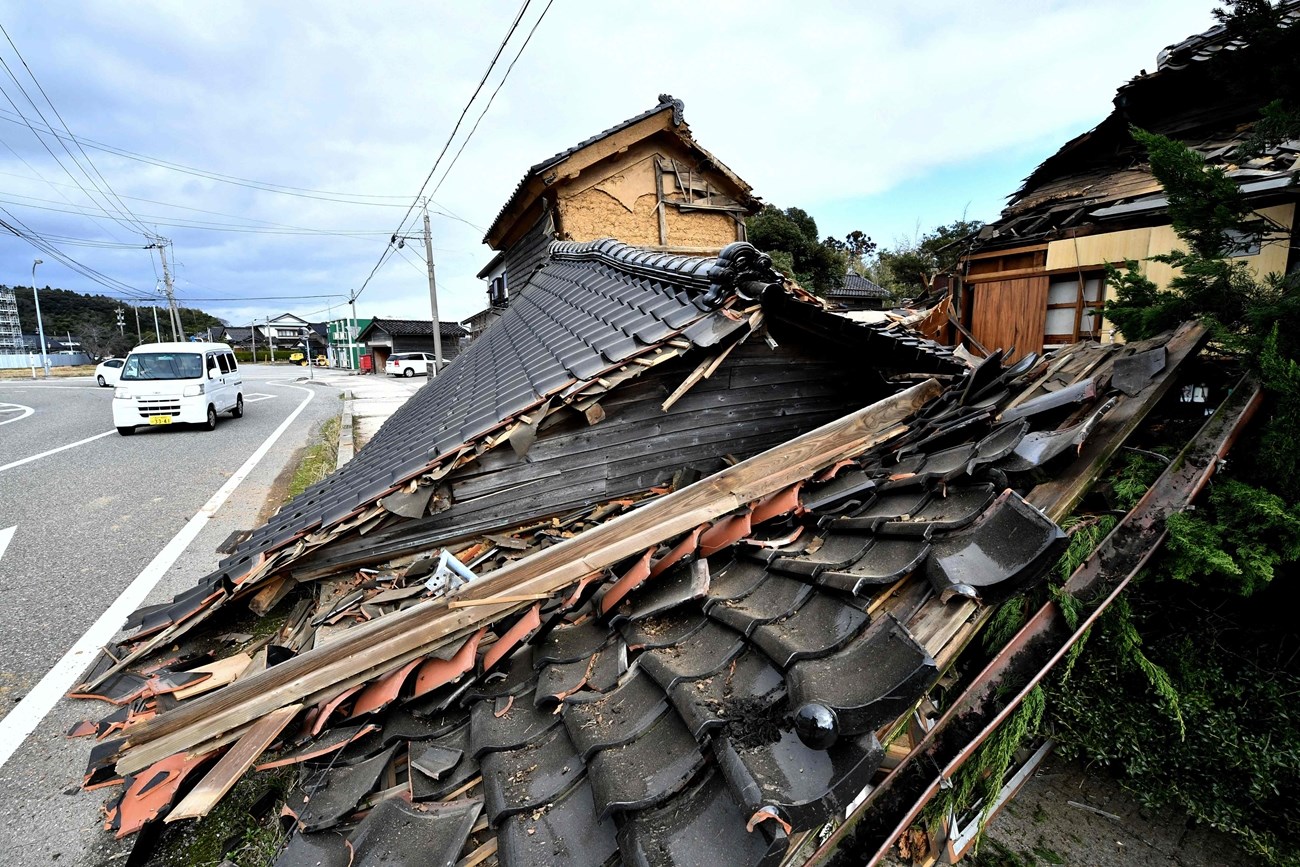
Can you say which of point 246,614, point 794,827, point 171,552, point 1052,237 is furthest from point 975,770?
point 1052,237

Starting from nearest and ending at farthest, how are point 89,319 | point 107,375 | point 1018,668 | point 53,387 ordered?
point 1018,668 → point 53,387 → point 107,375 → point 89,319

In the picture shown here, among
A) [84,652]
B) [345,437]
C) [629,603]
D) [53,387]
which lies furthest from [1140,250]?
[53,387]

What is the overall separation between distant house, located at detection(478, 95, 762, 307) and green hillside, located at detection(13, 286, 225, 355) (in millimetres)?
75207

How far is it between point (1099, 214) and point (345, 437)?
51.7 feet

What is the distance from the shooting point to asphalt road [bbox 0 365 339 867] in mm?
3379

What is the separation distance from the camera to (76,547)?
7.06m

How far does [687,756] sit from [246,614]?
11.0ft

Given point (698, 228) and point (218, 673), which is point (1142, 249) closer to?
point (698, 228)

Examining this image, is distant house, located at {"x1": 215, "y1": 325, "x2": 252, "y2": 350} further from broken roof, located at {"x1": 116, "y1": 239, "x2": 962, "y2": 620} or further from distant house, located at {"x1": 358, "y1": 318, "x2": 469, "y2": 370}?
broken roof, located at {"x1": 116, "y1": 239, "x2": 962, "y2": 620}

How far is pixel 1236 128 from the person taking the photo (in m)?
7.85

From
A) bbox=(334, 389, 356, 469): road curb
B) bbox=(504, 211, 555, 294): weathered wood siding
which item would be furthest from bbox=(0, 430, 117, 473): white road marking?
bbox=(504, 211, 555, 294): weathered wood siding

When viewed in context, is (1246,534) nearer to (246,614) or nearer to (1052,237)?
(246,614)

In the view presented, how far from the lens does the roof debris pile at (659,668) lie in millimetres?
1586

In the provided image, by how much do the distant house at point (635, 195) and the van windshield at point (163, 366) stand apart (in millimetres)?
9235
